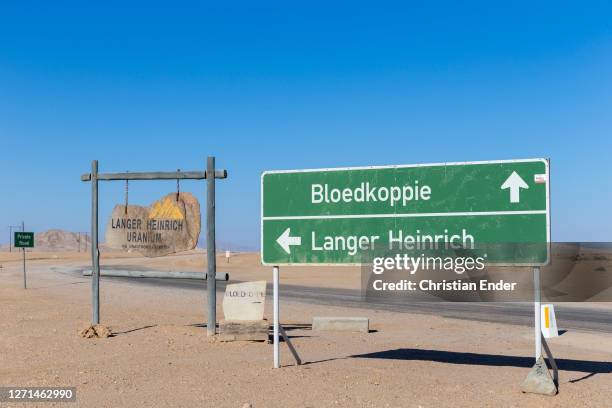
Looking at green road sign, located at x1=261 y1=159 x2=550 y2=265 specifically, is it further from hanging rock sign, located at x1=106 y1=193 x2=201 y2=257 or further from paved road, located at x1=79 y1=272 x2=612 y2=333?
paved road, located at x1=79 y1=272 x2=612 y2=333

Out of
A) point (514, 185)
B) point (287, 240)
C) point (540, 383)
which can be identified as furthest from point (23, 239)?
point (540, 383)

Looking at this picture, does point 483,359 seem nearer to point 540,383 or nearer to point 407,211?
point 540,383

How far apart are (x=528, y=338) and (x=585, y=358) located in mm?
2424

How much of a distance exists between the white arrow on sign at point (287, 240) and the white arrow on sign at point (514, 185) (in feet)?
10.2

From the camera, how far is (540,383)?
305 inches

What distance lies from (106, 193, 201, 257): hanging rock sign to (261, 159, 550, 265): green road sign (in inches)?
182

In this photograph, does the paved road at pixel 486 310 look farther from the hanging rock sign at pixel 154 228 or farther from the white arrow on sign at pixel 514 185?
the white arrow on sign at pixel 514 185

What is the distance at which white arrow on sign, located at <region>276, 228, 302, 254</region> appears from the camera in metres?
9.56

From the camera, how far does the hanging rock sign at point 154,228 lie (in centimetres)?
1391

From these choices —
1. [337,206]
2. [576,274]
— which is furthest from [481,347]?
[576,274]

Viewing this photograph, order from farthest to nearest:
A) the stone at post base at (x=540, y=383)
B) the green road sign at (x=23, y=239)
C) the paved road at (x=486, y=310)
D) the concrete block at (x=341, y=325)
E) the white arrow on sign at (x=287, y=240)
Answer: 1. the green road sign at (x=23, y=239)
2. the paved road at (x=486, y=310)
3. the concrete block at (x=341, y=325)
4. the white arrow on sign at (x=287, y=240)
5. the stone at post base at (x=540, y=383)

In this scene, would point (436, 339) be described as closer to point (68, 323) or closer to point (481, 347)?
point (481, 347)

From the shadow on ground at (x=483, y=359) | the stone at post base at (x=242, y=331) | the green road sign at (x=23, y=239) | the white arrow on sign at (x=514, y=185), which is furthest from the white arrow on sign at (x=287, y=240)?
the green road sign at (x=23, y=239)

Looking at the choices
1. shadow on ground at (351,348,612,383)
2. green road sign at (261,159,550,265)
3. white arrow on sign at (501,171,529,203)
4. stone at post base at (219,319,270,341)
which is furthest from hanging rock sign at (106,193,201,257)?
white arrow on sign at (501,171,529,203)
